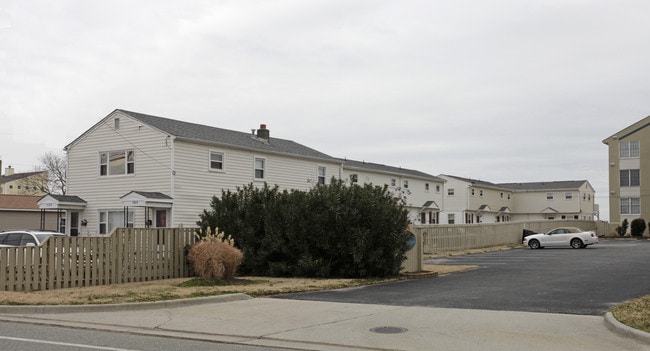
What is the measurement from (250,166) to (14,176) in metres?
72.7

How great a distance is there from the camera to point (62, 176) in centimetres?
7650

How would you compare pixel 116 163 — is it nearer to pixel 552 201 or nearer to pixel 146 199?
pixel 146 199

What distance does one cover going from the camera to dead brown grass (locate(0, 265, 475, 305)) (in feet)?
43.4

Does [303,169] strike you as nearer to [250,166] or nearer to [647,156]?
[250,166]

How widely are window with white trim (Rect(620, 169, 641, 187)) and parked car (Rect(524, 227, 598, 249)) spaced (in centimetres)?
2228

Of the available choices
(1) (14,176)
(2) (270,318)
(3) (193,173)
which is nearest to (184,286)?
(2) (270,318)

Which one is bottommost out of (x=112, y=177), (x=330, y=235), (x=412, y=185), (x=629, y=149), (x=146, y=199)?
(x=330, y=235)

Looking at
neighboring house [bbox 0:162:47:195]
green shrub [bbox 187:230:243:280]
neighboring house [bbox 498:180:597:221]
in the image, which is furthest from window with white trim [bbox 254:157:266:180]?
neighboring house [bbox 498:180:597:221]

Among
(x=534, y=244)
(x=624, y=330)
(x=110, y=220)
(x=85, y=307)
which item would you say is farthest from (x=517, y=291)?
(x=534, y=244)

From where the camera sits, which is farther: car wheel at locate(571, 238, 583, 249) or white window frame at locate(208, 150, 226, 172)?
car wheel at locate(571, 238, 583, 249)

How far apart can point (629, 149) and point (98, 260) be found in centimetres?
5424

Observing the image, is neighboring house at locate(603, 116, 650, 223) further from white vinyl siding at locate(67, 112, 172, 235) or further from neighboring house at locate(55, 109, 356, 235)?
white vinyl siding at locate(67, 112, 172, 235)

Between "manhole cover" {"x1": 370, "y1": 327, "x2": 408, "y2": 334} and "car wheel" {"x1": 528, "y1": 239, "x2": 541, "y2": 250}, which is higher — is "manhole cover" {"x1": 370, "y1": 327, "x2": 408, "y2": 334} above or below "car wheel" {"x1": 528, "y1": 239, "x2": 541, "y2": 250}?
above

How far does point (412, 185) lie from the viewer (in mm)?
55500
